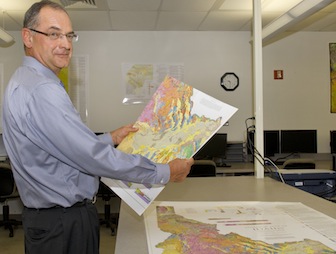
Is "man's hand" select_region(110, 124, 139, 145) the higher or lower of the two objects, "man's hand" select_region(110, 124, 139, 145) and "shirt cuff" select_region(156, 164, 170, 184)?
the higher

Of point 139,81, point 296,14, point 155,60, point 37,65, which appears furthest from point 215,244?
point 155,60

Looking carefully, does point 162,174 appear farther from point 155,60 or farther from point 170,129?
point 155,60

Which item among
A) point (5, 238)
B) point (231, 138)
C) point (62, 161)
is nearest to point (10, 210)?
point (5, 238)

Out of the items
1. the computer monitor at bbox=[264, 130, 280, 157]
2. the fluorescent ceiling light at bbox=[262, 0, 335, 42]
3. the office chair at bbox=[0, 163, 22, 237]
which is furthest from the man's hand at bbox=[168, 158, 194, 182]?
the computer monitor at bbox=[264, 130, 280, 157]

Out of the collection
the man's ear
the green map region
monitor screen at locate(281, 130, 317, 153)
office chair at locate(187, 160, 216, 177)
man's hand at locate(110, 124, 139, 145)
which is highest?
the man's ear

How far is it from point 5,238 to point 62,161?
373 centimetres

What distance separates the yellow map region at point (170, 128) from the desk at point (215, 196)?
24 cm

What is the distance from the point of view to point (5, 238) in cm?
434

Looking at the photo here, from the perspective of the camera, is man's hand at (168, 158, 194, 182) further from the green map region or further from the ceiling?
the ceiling

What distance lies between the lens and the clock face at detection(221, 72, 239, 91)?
5496mm

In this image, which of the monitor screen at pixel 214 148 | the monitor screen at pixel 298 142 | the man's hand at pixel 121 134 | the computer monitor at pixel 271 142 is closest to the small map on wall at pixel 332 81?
the monitor screen at pixel 298 142

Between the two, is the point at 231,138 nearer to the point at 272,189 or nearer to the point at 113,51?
the point at 113,51

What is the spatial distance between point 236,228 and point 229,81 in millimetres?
4513

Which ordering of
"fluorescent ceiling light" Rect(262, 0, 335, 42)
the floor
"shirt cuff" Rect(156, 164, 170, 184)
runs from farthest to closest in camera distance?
the floor
"fluorescent ceiling light" Rect(262, 0, 335, 42)
"shirt cuff" Rect(156, 164, 170, 184)
